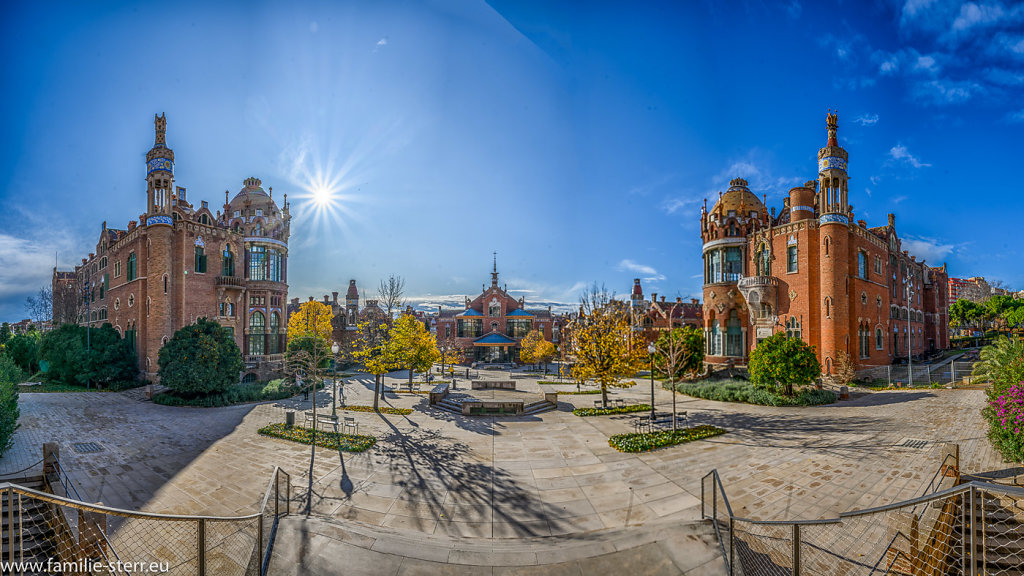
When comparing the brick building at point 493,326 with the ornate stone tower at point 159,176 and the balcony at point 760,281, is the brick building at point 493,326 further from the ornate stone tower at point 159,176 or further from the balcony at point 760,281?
the ornate stone tower at point 159,176

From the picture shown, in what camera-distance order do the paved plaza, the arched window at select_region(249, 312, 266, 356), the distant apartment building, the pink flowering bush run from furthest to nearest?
the distant apartment building, the arched window at select_region(249, 312, 266, 356), the pink flowering bush, the paved plaza

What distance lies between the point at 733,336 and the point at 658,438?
74.5 feet

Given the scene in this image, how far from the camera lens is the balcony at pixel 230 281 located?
31.9m

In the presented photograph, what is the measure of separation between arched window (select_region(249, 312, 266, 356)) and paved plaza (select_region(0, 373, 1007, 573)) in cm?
1526

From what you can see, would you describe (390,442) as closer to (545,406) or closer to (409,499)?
(409,499)

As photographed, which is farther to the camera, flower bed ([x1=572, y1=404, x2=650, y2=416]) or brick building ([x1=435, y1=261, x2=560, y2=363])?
brick building ([x1=435, y1=261, x2=560, y2=363])

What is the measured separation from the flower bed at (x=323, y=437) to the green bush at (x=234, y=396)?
27.7 ft

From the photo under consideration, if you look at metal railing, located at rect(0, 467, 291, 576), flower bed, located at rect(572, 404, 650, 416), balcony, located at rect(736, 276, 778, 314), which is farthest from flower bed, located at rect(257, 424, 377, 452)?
balcony, located at rect(736, 276, 778, 314)

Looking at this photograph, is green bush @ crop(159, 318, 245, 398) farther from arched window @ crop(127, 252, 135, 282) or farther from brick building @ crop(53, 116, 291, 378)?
arched window @ crop(127, 252, 135, 282)

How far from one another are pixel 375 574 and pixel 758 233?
34277 millimetres

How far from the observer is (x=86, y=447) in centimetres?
1422

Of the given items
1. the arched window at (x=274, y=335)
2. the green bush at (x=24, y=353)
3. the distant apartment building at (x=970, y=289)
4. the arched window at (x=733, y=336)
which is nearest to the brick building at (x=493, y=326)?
the arched window at (x=274, y=335)

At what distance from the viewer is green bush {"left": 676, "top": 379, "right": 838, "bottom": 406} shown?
67.0 ft

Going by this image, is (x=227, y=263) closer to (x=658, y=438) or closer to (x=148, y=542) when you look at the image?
(x=148, y=542)
